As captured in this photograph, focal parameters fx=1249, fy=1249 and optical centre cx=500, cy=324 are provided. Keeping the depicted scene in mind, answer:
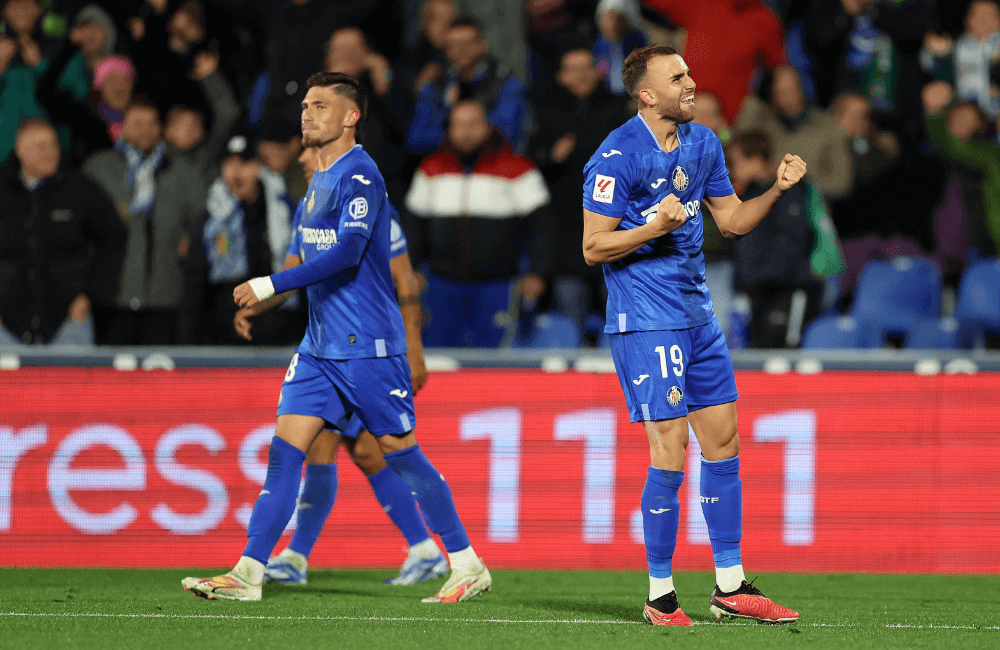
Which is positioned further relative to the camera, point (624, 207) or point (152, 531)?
point (152, 531)

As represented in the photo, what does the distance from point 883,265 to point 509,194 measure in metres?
2.76

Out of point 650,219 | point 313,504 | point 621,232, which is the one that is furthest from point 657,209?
point 313,504

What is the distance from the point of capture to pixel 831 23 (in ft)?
33.2

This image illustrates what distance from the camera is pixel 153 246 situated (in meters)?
9.24

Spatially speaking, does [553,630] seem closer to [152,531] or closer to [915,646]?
[915,646]

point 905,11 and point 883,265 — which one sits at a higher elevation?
point 905,11

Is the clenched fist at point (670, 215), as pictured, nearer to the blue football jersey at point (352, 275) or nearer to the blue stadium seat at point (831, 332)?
the blue football jersey at point (352, 275)

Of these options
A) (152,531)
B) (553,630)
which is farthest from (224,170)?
(553,630)

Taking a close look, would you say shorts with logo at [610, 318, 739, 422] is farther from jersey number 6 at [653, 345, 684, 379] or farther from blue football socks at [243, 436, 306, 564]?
blue football socks at [243, 436, 306, 564]

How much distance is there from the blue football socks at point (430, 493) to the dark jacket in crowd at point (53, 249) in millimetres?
4350

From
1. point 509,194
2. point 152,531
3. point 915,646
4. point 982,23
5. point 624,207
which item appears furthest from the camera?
point 982,23

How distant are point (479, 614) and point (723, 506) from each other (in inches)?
43.8

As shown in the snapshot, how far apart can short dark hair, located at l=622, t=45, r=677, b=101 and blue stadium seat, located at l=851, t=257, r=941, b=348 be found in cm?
445

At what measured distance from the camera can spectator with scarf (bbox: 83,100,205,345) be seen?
920cm
